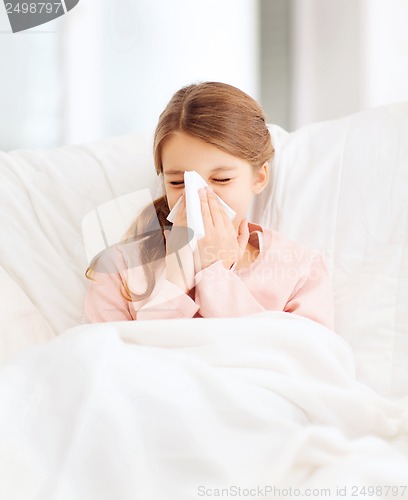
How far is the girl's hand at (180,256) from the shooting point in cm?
108

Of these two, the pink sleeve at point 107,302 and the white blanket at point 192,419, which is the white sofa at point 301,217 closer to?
the pink sleeve at point 107,302

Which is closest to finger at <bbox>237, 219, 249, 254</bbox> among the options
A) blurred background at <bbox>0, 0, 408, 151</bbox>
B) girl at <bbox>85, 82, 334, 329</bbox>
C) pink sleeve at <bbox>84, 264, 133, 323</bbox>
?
girl at <bbox>85, 82, 334, 329</bbox>

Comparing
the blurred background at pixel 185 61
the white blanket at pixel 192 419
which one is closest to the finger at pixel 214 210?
the white blanket at pixel 192 419

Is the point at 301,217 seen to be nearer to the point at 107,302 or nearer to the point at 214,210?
the point at 214,210

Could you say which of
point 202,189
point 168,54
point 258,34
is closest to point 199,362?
point 202,189

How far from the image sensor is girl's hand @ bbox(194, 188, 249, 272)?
3.59ft

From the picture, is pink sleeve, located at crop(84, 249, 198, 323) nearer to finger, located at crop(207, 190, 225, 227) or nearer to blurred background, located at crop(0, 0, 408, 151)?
finger, located at crop(207, 190, 225, 227)

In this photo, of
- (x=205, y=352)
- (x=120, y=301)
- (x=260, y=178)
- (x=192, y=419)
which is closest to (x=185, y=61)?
(x=260, y=178)

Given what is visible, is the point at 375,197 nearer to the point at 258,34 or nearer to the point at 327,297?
the point at 327,297

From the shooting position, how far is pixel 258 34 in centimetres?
188

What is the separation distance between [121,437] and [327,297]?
52 centimetres

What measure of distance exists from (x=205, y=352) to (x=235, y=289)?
9.4 inches

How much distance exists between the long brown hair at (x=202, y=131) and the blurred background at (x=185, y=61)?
494 mm

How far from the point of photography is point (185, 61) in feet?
5.76
